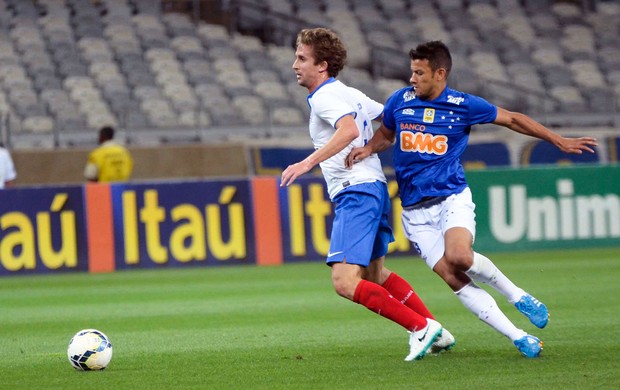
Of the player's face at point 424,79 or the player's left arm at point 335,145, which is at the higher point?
the player's face at point 424,79

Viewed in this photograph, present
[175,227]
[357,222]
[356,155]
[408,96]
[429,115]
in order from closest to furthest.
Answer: [357,222] < [356,155] < [429,115] < [408,96] < [175,227]

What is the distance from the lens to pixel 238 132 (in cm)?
2186

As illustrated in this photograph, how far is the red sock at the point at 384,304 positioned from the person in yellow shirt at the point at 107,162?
439 inches

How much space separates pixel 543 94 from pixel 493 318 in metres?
17.8

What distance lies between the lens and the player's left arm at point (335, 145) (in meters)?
7.04

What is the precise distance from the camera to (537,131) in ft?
25.1

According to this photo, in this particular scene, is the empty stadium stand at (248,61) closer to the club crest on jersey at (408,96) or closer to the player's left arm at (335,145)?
the club crest on jersey at (408,96)

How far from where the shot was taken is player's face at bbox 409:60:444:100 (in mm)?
7746

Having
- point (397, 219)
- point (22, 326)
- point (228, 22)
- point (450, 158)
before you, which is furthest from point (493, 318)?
point (228, 22)

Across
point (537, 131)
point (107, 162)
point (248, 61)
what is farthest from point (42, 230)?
point (537, 131)

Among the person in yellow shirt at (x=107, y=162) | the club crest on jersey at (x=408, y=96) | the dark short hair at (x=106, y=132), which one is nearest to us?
the club crest on jersey at (x=408, y=96)

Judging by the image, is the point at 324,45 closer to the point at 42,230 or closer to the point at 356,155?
the point at 356,155

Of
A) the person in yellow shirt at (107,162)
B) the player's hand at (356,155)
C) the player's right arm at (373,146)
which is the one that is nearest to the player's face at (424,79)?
the player's right arm at (373,146)

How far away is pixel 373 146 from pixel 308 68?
66 centimetres
